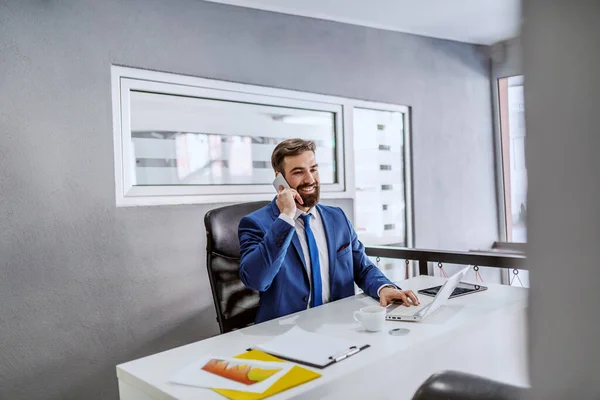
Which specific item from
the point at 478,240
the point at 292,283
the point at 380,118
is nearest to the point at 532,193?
the point at 292,283

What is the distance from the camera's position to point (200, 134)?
3109mm

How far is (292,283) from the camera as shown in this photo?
1.81 meters

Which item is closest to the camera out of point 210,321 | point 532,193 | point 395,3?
point 532,193

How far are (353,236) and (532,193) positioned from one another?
6.52 ft

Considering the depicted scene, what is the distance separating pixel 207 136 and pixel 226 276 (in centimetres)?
145

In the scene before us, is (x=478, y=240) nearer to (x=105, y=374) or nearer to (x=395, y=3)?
(x=395, y=3)

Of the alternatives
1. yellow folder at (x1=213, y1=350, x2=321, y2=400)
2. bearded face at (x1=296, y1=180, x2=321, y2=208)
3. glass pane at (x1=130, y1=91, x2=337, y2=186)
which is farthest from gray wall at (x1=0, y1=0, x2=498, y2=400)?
yellow folder at (x1=213, y1=350, x2=321, y2=400)

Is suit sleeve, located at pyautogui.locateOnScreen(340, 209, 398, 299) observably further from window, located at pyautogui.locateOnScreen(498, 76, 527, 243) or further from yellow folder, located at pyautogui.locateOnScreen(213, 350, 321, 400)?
window, located at pyautogui.locateOnScreen(498, 76, 527, 243)

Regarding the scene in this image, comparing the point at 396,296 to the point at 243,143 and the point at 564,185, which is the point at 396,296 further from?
the point at 243,143

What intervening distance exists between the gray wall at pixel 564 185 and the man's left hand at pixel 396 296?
1578 mm

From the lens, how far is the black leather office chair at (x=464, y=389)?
0.73ft

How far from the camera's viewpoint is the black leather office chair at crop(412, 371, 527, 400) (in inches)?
8.8

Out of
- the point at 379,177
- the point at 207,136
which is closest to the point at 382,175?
the point at 379,177

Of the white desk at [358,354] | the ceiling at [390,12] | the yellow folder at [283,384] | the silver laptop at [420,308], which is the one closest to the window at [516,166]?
the white desk at [358,354]
